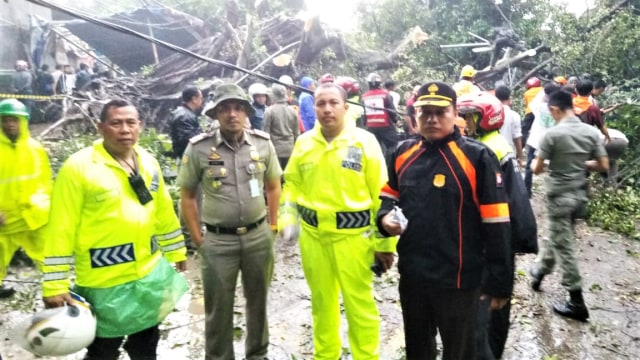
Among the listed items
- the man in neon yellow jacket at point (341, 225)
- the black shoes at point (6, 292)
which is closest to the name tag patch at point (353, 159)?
the man in neon yellow jacket at point (341, 225)

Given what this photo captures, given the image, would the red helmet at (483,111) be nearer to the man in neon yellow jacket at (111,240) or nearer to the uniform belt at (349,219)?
the uniform belt at (349,219)

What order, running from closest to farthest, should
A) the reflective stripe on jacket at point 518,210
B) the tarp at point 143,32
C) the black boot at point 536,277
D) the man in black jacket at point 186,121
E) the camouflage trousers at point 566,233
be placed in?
the reflective stripe on jacket at point 518,210, the camouflage trousers at point 566,233, the black boot at point 536,277, the man in black jacket at point 186,121, the tarp at point 143,32

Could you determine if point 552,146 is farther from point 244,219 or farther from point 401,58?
point 401,58

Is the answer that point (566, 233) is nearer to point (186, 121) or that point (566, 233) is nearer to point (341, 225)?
point (341, 225)

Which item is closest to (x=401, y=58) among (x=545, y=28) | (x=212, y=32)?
(x=545, y=28)

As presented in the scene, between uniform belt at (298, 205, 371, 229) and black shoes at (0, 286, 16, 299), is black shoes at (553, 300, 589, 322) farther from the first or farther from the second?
black shoes at (0, 286, 16, 299)

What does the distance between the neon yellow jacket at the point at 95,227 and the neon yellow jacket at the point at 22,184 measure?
1808mm

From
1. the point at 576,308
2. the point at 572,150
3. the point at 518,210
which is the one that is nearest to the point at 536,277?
the point at 576,308

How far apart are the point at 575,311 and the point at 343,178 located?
2.74m

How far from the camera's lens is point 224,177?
3.22 metres

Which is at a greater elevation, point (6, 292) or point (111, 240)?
point (111, 240)

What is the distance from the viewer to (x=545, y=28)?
14.2 metres

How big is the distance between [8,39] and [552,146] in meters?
15.8

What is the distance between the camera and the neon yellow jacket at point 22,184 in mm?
3971
